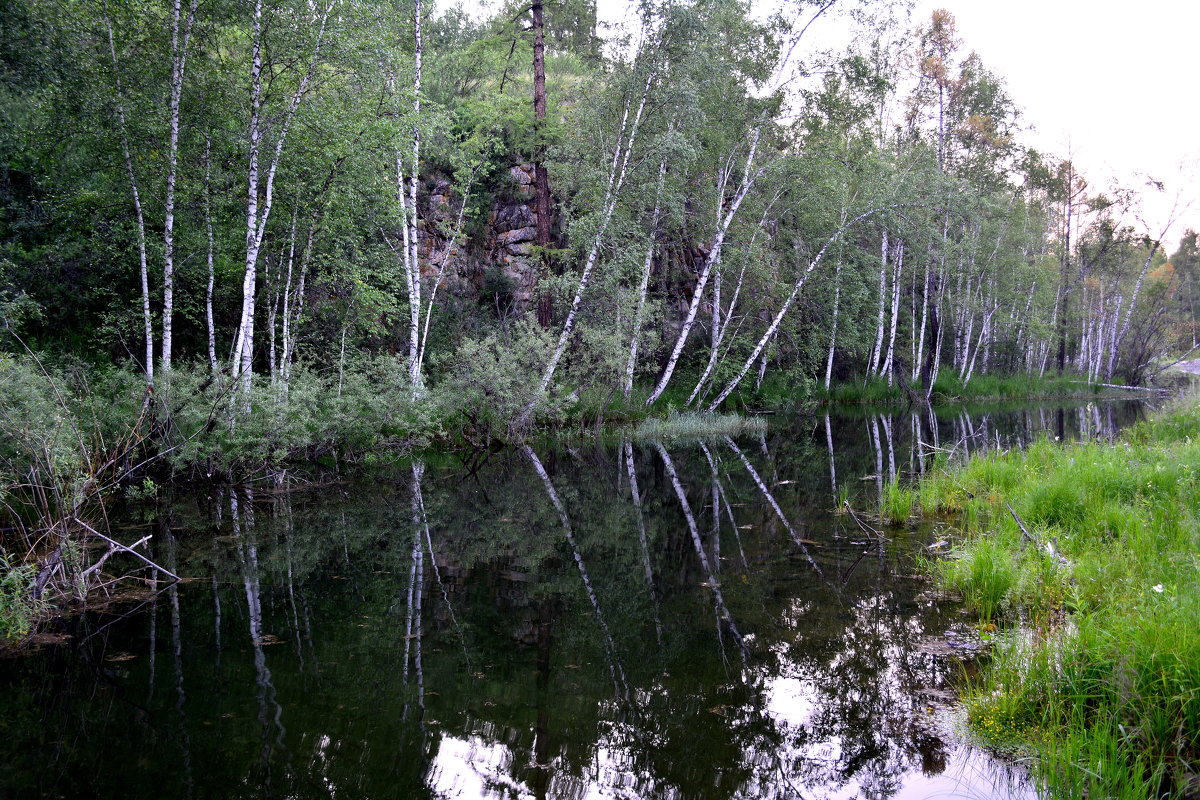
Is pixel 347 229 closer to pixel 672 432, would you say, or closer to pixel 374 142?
pixel 374 142

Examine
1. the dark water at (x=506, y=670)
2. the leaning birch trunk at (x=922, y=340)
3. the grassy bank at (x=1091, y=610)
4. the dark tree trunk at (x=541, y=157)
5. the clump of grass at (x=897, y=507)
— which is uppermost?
the dark tree trunk at (x=541, y=157)

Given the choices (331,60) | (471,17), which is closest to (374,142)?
(331,60)

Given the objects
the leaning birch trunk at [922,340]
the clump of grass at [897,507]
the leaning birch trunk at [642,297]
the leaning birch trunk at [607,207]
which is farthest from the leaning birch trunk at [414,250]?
the leaning birch trunk at [922,340]

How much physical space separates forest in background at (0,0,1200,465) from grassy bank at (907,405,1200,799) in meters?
8.63

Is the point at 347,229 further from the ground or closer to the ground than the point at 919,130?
closer to the ground

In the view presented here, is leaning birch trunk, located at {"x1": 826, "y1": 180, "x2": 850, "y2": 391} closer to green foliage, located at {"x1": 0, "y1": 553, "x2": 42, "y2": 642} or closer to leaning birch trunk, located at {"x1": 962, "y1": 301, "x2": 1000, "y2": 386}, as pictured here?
leaning birch trunk, located at {"x1": 962, "y1": 301, "x2": 1000, "y2": 386}

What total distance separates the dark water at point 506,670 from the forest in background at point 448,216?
3109mm

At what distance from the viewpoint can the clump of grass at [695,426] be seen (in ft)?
66.9

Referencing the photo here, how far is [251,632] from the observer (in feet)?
18.9

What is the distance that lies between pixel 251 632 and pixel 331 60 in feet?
38.9

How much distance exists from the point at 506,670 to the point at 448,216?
2213 cm

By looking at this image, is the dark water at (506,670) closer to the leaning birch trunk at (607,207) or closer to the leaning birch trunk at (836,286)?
the leaning birch trunk at (607,207)

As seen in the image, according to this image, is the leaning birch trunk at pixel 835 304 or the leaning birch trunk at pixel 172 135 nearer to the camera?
the leaning birch trunk at pixel 172 135

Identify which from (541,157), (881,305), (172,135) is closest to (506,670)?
(172,135)
